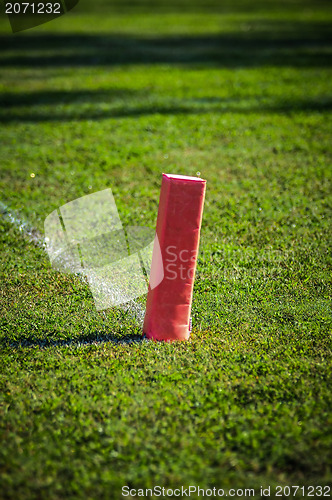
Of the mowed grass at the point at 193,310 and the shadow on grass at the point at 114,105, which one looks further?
the shadow on grass at the point at 114,105

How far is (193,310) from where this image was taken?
4.11 metres

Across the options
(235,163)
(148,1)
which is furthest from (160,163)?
(148,1)

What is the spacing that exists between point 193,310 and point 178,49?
13382 mm

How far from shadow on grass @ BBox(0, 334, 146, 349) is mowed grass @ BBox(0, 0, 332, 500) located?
0.05ft

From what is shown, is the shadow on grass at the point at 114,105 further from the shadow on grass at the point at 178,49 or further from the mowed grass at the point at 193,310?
the shadow on grass at the point at 178,49

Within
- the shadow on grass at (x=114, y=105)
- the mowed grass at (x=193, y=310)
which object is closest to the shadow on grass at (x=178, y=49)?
the mowed grass at (x=193, y=310)

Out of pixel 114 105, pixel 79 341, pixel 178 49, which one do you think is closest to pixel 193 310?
pixel 79 341

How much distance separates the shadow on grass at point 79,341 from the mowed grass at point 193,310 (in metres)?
0.02

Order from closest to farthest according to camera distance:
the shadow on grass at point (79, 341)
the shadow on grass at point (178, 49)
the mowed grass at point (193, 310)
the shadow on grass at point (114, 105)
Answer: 1. the mowed grass at point (193, 310)
2. the shadow on grass at point (79, 341)
3. the shadow on grass at point (114, 105)
4. the shadow on grass at point (178, 49)

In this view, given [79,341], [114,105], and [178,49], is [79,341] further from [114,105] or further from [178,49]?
[178,49]

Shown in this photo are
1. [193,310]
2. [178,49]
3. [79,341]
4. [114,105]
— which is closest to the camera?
[79,341]

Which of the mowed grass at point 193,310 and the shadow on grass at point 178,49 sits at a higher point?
the mowed grass at point 193,310

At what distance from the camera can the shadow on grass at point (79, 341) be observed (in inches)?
144

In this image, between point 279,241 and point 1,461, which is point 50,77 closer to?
point 279,241
